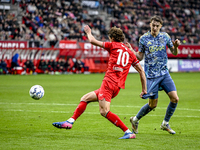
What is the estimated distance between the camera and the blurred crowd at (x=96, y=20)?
3397 centimetres

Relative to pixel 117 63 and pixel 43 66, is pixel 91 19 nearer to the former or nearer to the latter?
pixel 43 66

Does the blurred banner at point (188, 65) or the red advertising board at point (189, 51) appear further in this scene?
the red advertising board at point (189, 51)

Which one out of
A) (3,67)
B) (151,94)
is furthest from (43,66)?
(151,94)

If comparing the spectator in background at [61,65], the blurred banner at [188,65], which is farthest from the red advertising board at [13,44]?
the blurred banner at [188,65]

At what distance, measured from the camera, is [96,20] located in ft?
128

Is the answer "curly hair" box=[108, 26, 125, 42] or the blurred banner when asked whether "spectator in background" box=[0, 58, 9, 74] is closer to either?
the blurred banner

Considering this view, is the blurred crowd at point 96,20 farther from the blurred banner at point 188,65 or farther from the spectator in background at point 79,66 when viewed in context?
the blurred banner at point 188,65

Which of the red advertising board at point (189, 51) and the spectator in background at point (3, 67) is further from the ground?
the red advertising board at point (189, 51)

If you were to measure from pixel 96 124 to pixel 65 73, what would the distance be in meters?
24.9

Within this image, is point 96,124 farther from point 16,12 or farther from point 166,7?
point 166,7

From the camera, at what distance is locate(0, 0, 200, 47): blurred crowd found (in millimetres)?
33969

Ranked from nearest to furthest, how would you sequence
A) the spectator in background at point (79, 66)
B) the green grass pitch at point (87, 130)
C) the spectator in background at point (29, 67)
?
1. the green grass pitch at point (87, 130)
2. the spectator in background at point (29, 67)
3. the spectator in background at point (79, 66)

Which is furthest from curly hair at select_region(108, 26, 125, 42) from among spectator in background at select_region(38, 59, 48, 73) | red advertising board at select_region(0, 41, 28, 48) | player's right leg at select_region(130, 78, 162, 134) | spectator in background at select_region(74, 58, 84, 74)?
red advertising board at select_region(0, 41, 28, 48)

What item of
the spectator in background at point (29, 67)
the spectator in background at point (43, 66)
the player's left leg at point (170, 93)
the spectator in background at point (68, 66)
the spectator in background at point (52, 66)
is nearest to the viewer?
the player's left leg at point (170, 93)
